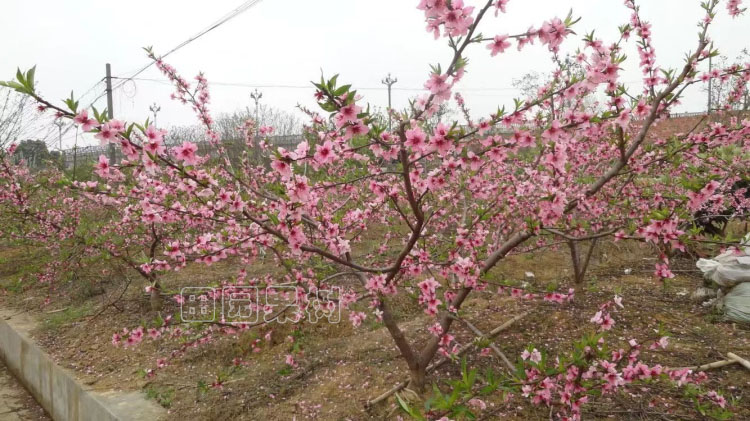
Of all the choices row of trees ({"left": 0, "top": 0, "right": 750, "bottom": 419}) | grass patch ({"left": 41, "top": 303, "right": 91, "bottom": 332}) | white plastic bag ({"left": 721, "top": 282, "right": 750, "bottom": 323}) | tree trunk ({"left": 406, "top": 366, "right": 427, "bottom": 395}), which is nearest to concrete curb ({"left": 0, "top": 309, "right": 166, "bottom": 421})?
grass patch ({"left": 41, "top": 303, "right": 91, "bottom": 332})

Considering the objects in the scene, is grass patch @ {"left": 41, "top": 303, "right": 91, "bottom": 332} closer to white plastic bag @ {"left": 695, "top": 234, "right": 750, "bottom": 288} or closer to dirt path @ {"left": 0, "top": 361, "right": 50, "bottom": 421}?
dirt path @ {"left": 0, "top": 361, "right": 50, "bottom": 421}

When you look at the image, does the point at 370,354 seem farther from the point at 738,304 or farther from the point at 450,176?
the point at 738,304

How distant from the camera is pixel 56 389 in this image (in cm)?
484

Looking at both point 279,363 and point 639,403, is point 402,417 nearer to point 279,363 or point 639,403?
point 639,403

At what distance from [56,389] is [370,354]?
3717mm

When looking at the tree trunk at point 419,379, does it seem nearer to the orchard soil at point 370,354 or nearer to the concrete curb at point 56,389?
the orchard soil at point 370,354

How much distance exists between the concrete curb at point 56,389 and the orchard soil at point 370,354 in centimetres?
12

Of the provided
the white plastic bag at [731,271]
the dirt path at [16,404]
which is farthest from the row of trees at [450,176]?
the dirt path at [16,404]

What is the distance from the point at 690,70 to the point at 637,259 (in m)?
4.61

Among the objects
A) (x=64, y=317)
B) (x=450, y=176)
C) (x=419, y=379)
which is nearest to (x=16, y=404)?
(x=64, y=317)

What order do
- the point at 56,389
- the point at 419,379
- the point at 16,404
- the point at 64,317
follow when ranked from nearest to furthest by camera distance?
the point at 419,379
the point at 56,389
the point at 16,404
the point at 64,317

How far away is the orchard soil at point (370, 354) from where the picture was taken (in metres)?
2.79

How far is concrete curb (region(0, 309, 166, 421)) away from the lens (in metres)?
3.67

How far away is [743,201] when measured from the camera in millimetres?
5156
